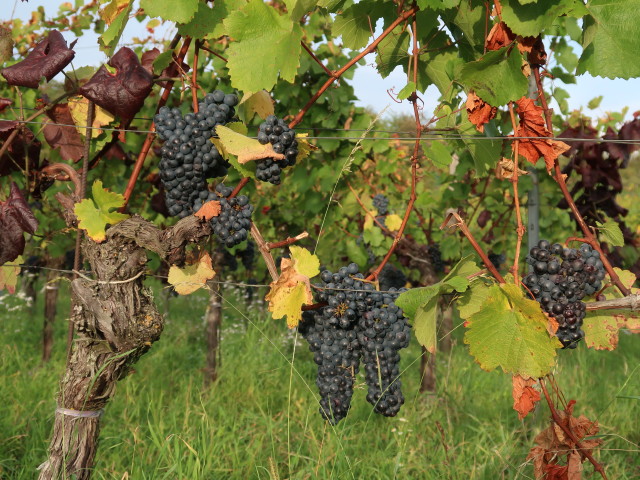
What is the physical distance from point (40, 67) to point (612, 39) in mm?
1611

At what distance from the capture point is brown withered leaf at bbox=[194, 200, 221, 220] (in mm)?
1679

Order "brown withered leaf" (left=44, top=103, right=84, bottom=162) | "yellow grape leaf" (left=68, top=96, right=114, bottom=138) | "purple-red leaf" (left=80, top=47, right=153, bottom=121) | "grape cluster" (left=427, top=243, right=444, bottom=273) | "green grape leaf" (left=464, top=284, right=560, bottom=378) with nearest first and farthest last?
"green grape leaf" (left=464, top=284, right=560, bottom=378) → "purple-red leaf" (left=80, top=47, right=153, bottom=121) → "yellow grape leaf" (left=68, top=96, right=114, bottom=138) → "brown withered leaf" (left=44, top=103, right=84, bottom=162) → "grape cluster" (left=427, top=243, right=444, bottom=273)

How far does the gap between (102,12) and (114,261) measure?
787 millimetres

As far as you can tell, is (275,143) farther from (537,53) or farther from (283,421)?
(283,421)

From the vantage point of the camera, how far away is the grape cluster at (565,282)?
1.58 metres

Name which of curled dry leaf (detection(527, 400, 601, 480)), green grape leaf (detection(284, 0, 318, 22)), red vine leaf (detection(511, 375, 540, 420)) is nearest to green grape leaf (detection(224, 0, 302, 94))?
green grape leaf (detection(284, 0, 318, 22))

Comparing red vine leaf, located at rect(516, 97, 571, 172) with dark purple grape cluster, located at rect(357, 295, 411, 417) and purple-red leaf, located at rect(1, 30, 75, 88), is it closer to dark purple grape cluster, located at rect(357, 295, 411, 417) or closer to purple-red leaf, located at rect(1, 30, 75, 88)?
dark purple grape cluster, located at rect(357, 295, 411, 417)

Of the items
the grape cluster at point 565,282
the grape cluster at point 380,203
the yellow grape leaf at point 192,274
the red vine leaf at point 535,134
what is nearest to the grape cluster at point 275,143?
the yellow grape leaf at point 192,274

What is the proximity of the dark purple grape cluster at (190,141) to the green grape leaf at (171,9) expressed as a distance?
23 cm

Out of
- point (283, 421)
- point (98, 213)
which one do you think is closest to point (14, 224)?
point (98, 213)

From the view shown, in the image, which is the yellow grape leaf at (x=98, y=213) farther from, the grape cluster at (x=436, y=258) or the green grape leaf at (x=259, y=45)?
the grape cluster at (x=436, y=258)

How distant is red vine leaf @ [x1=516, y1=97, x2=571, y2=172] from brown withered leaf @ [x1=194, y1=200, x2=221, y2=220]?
0.86 meters

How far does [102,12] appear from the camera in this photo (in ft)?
6.18

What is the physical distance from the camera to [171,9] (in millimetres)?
Answer: 1560
